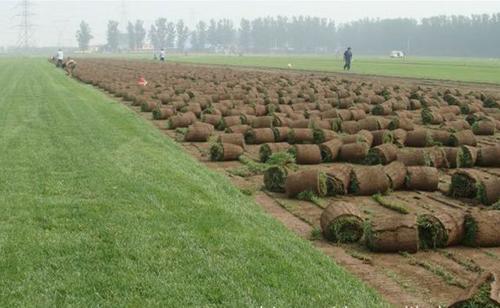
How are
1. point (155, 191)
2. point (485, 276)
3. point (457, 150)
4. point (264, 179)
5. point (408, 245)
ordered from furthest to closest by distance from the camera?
point (457, 150)
point (264, 179)
point (155, 191)
point (408, 245)
point (485, 276)

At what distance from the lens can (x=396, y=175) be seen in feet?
40.3

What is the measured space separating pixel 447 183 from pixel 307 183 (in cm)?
327

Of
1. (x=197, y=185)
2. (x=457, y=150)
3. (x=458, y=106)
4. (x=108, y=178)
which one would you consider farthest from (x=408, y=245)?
(x=458, y=106)

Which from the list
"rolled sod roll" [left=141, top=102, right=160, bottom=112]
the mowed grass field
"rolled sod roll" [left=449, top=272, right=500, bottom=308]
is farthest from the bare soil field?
the mowed grass field

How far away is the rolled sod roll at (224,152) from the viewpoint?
15398 millimetres

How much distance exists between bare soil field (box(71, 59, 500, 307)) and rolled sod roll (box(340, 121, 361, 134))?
0.04 meters

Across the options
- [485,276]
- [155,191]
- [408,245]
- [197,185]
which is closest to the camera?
[485,276]

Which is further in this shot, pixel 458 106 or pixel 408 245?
pixel 458 106

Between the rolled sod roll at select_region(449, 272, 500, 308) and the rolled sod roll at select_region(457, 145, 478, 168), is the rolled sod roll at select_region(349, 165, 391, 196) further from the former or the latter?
the rolled sod roll at select_region(449, 272, 500, 308)

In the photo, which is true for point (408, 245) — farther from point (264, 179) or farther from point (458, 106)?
point (458, 106)

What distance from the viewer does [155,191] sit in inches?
424

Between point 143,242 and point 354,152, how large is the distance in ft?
26.0

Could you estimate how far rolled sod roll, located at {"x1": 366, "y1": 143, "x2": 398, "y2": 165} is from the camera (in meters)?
14.4

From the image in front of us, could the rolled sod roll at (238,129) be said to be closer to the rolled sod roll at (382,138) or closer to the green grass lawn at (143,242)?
the rolled sod roll at (382,138)
